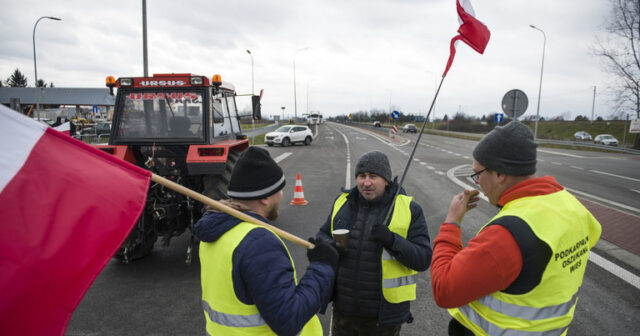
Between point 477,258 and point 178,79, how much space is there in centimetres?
529

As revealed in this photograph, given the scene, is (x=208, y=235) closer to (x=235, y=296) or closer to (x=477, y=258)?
(x=235, y=296)

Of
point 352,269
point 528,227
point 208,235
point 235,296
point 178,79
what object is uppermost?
point 178,79

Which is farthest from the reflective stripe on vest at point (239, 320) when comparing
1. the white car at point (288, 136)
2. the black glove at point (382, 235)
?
the white car at point (288, 136)

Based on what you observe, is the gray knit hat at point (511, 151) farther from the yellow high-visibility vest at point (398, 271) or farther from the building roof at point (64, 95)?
the building roof at point (64, 95)

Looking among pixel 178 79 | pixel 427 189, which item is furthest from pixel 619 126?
pixel 178 79

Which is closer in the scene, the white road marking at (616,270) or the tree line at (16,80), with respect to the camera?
the white road marking at (616,270)

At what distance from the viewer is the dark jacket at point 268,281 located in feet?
4.83

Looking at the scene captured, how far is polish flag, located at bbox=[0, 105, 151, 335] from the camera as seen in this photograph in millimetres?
1091

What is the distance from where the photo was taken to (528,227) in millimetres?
1436

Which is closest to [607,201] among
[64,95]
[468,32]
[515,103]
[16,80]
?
[515,103]

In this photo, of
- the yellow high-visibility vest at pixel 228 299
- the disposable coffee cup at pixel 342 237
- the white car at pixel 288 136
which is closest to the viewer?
the yellow high-visibility vest at pixel 228 299

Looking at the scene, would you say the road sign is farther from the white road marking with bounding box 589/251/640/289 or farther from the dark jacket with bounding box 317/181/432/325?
the dark jacket with bounding box 317/181/432/325

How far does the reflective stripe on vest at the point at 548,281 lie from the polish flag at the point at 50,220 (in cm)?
156

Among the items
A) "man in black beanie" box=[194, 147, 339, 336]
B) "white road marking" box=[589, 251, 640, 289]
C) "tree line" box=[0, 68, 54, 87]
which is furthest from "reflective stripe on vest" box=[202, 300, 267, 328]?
"tree line" box=[0, 68, 54, 87]
